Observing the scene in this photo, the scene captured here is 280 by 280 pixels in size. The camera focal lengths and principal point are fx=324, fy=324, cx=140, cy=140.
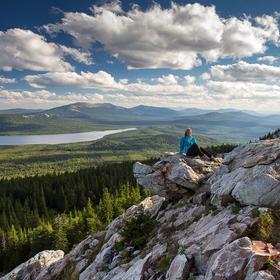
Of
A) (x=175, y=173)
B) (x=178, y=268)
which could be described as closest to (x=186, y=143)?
(x=175, y=173)

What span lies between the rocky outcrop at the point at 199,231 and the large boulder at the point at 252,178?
58 millimetres

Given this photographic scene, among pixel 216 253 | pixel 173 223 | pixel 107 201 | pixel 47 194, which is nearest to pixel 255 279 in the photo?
pixel 216 253

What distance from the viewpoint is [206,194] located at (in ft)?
90.3

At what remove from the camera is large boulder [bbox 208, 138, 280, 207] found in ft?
67.4

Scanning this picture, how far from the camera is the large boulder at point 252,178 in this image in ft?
67.4

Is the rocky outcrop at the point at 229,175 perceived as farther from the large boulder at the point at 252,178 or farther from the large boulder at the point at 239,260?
the large boulder at the point at 239,260

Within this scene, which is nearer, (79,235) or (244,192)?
(244,192)

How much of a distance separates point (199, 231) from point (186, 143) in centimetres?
1347

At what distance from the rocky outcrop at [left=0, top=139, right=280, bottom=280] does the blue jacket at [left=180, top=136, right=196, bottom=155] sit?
1.52 metres

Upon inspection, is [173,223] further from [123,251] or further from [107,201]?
[107,201]

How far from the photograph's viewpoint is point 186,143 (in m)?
33.3

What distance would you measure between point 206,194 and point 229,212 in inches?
235

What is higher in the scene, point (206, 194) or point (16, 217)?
point (206, 194)

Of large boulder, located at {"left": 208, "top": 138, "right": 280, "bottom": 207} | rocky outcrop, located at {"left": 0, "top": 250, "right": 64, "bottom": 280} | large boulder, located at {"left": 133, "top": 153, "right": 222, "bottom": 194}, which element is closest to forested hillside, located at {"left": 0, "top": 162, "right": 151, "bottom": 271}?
rocky outcrop, located at {"left": 0, "top": 250, "right": 64, "bottom": 280}
